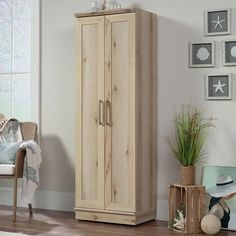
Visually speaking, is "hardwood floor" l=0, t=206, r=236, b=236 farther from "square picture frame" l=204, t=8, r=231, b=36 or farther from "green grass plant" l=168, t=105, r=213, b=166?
"square picture frame" l=204, t=8, r=231, b=36

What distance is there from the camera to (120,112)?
4930mm

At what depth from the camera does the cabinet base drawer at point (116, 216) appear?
486cm

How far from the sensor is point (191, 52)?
502cm

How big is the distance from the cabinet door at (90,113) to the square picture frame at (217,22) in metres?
0.92

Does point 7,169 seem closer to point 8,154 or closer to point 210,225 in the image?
point 8,154

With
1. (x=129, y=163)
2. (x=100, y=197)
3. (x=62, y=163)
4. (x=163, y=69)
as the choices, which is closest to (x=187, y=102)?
(x=163, y=69)

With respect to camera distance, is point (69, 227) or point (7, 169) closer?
point (69, 227)

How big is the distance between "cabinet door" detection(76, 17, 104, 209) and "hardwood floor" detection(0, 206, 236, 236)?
8.9 inches

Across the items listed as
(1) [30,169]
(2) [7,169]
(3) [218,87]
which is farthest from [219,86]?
(2) [7,169]

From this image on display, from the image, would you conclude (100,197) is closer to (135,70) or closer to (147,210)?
(147,210)

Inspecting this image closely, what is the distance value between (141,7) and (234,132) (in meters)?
1.47

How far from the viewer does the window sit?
6.02 metres

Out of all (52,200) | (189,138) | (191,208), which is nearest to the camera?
(191,208)

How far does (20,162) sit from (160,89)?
145 cm
